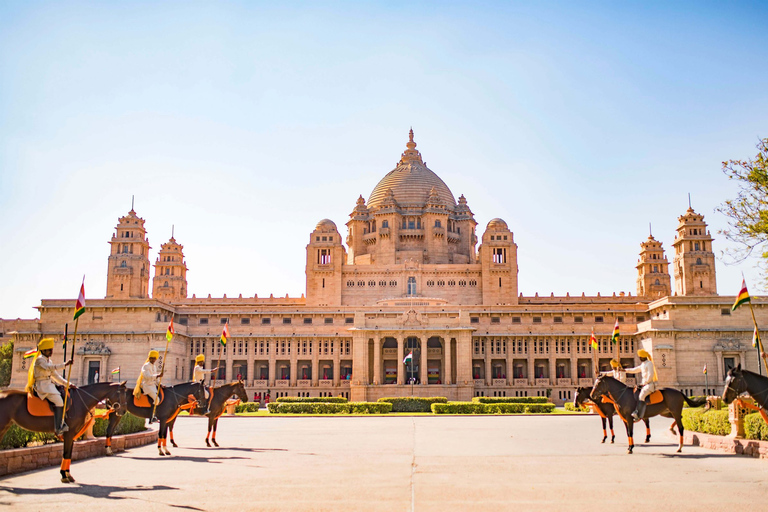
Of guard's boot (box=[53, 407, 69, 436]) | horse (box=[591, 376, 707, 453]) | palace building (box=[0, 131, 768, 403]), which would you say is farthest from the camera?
palace building (box=[0, 131, 768, 403])

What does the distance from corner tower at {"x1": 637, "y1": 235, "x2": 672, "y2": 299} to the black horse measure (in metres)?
90.1

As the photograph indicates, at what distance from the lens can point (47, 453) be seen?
68.6 feet

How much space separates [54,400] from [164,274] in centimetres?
9873

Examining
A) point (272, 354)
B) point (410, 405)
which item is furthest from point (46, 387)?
point (272, 354)

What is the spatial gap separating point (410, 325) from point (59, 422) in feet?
184

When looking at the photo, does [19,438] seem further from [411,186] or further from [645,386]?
[411,186]

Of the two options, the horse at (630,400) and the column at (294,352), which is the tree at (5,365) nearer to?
the column at (294,352)

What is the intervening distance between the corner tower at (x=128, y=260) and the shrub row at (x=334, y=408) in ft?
167

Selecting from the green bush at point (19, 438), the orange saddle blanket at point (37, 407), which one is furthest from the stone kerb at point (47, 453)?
the orange saddle blanket at point (37, 407)

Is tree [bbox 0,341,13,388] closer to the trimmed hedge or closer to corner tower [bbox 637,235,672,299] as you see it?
the trimmed hedge

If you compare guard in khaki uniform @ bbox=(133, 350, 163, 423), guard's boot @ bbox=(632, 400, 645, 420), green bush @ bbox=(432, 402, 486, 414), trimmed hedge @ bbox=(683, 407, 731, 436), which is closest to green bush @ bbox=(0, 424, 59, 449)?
guard in khaki uniform @ bbox=(133, 350, 163, 423)

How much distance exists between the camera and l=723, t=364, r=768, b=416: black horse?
70.8ft

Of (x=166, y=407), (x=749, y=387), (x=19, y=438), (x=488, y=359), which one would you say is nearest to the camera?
(x=19, y=438)

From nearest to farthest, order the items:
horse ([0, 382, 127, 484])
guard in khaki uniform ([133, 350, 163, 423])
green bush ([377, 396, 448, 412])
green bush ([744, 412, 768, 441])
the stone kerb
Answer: horse ([0, 382, 127, 484])
the stone kerb
green bush ([744, 412, 768, 441])
guard in khaki uniform ([133, 350, 163, 423])
green bush ([377, 396, 448, 412])
